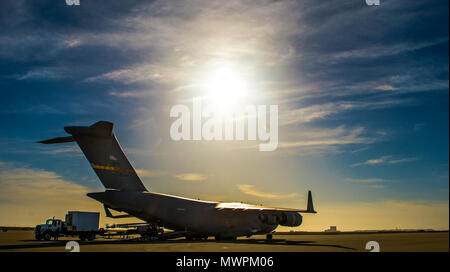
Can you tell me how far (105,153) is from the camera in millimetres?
27812

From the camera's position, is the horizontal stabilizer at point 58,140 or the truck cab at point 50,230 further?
the truck cab at point 50,230

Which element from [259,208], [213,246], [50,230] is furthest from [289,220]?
[50,230]

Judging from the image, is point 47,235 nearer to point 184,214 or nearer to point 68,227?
point 68,227

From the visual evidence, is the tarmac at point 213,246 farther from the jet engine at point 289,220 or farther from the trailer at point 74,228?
the jet engine at point 289,220

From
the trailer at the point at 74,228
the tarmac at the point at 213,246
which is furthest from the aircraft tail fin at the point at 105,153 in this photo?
the trailer at the point at 74,228

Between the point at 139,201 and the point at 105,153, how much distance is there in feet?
13.8

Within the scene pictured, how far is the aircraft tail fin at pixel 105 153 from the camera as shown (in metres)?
27.0

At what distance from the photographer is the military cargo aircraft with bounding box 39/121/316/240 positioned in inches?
1075

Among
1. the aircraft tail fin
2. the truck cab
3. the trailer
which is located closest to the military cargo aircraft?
the aircraft tail fin

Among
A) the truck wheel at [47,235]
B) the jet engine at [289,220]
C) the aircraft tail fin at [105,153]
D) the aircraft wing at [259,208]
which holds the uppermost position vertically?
the aircraft tail fin at [105,153]

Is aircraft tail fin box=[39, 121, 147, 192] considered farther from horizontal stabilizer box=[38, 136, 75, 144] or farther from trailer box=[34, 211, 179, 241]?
trailer box=[34, 211, 179, 241]
